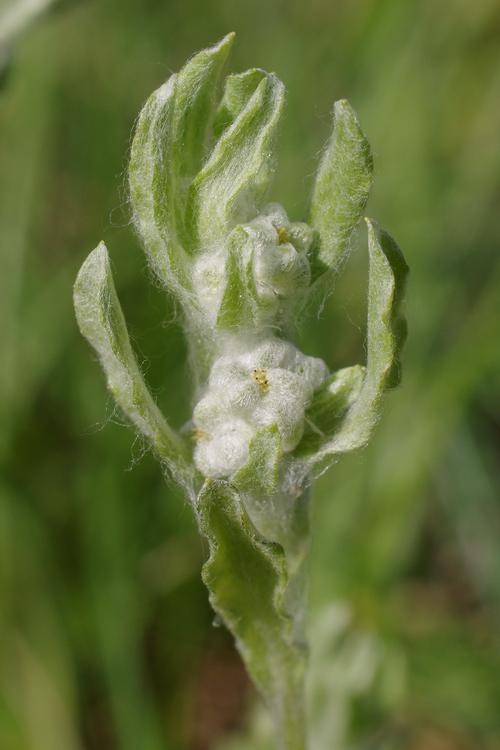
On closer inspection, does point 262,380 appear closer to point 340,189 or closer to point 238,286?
point 238,286

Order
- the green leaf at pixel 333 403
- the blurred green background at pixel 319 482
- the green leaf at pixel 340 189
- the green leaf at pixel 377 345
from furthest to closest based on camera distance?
the blurred green background at pixel 319 482, the green leaf at pixel 333 403, the green leaf at pixel 340 189, the green leaf at pixel 377 345

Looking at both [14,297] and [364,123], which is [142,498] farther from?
[364,123]

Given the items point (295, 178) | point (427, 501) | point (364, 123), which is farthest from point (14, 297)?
point (427, 501)

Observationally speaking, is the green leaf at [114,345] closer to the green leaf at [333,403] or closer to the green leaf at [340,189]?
the green leaf at [333,403]

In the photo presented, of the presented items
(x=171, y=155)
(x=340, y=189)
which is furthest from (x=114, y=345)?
(x=340, y=189)

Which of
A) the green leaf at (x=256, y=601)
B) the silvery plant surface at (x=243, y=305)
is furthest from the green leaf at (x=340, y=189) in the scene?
the green leaf at (x=256, y=601)

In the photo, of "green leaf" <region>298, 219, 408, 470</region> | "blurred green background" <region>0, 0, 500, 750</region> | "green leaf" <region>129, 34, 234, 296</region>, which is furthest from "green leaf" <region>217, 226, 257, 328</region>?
"blurred green background" <region>0, 0, 500, 750</region>

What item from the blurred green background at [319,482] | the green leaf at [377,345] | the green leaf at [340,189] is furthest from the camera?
the blurred green background at [319,482]
